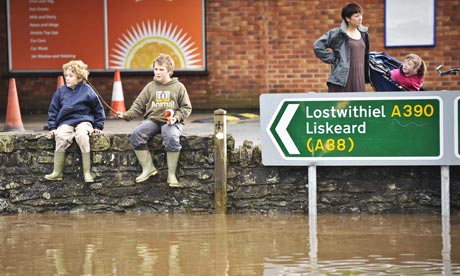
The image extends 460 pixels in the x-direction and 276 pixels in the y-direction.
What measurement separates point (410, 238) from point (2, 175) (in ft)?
14.8

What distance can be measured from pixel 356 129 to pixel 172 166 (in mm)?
1959

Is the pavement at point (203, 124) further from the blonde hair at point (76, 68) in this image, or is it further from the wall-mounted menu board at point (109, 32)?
the blonde hair at point (76, 68)

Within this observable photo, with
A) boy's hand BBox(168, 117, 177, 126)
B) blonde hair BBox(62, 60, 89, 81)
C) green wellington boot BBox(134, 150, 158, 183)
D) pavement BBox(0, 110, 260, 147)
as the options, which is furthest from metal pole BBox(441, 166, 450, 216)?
blonde hair BBox(62, 60, 89, 81)

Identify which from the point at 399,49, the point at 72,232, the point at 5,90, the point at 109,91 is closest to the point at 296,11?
the point at 399,49

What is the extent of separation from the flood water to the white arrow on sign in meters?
0.71

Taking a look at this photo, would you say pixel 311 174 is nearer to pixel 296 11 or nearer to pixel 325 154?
pixel 325 154

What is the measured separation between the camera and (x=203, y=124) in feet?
51.9

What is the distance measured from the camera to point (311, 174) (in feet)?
36.5

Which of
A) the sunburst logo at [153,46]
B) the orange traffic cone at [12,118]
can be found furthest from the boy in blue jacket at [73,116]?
the sunburst logo at [153,46]

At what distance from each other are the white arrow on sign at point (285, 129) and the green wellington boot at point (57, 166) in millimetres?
2307

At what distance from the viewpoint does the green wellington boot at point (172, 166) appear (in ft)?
36.7

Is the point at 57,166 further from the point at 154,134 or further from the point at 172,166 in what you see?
the point at 172,166

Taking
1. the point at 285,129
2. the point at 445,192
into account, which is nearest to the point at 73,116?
the point at 285,129

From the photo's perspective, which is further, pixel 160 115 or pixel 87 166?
pixel 87 166
